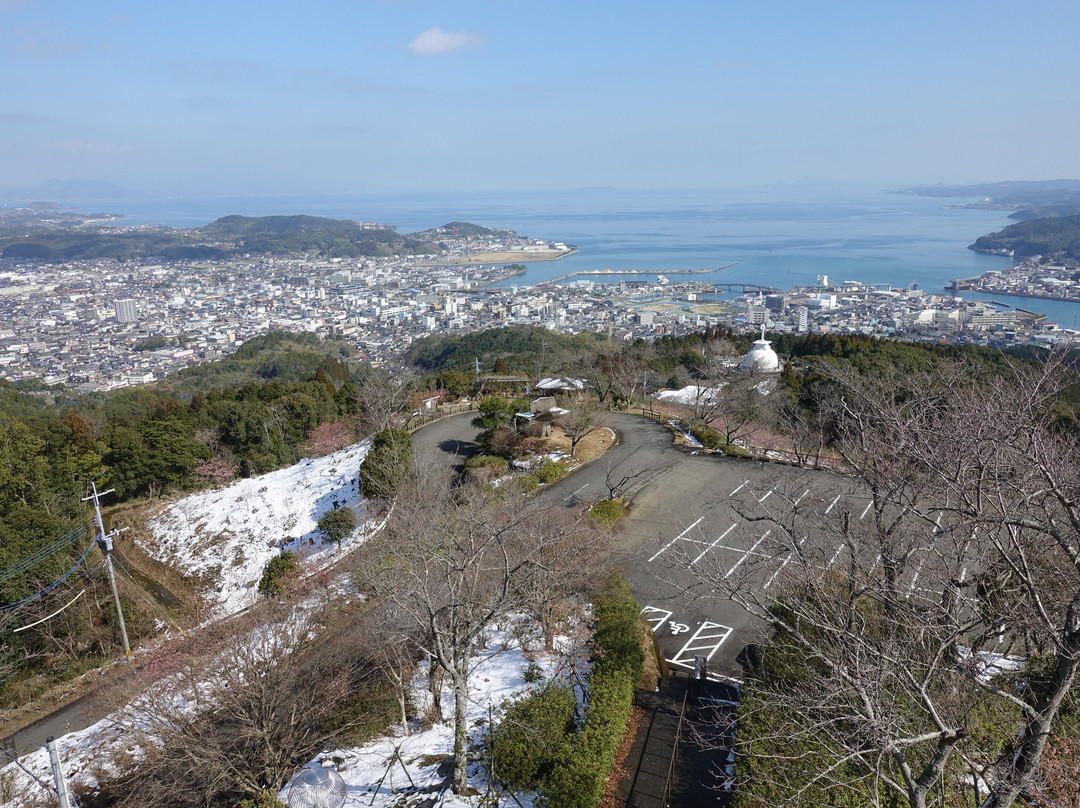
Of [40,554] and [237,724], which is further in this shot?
[40,554]

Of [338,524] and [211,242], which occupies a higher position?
[211,242]

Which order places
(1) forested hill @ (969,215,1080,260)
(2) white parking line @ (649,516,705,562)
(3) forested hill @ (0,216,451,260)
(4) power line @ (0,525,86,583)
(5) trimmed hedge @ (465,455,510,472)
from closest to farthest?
(2) white parking line @ (649,516,705,562) → (4) power line @ (0,525,86,583) → (5) trimmed hedge @ (465,455,510,472) → (1) forested hill @ (969,215,1080,260) → (3) forested hill @ (0,216,451,260)

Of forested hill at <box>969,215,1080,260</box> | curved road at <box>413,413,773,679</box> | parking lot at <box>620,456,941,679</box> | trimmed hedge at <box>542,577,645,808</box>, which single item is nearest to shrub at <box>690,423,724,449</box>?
curved road at <box>413,413,773,679</box>

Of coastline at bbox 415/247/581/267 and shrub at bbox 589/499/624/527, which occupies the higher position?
coastline at bbox 415/247/581/267

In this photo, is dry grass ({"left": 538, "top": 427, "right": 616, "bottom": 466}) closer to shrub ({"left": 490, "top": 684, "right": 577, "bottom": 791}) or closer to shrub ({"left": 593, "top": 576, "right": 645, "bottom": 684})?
shrub ({"left": 593, "top": 576, "right": 645, "bottom": 684})

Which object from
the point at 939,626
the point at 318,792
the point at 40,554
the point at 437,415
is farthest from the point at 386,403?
the point at 939,626

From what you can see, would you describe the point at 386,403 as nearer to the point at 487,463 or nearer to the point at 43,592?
the point at 487,463

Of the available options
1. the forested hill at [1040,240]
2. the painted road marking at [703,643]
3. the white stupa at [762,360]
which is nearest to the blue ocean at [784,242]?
the forested hill at [1040,240]
